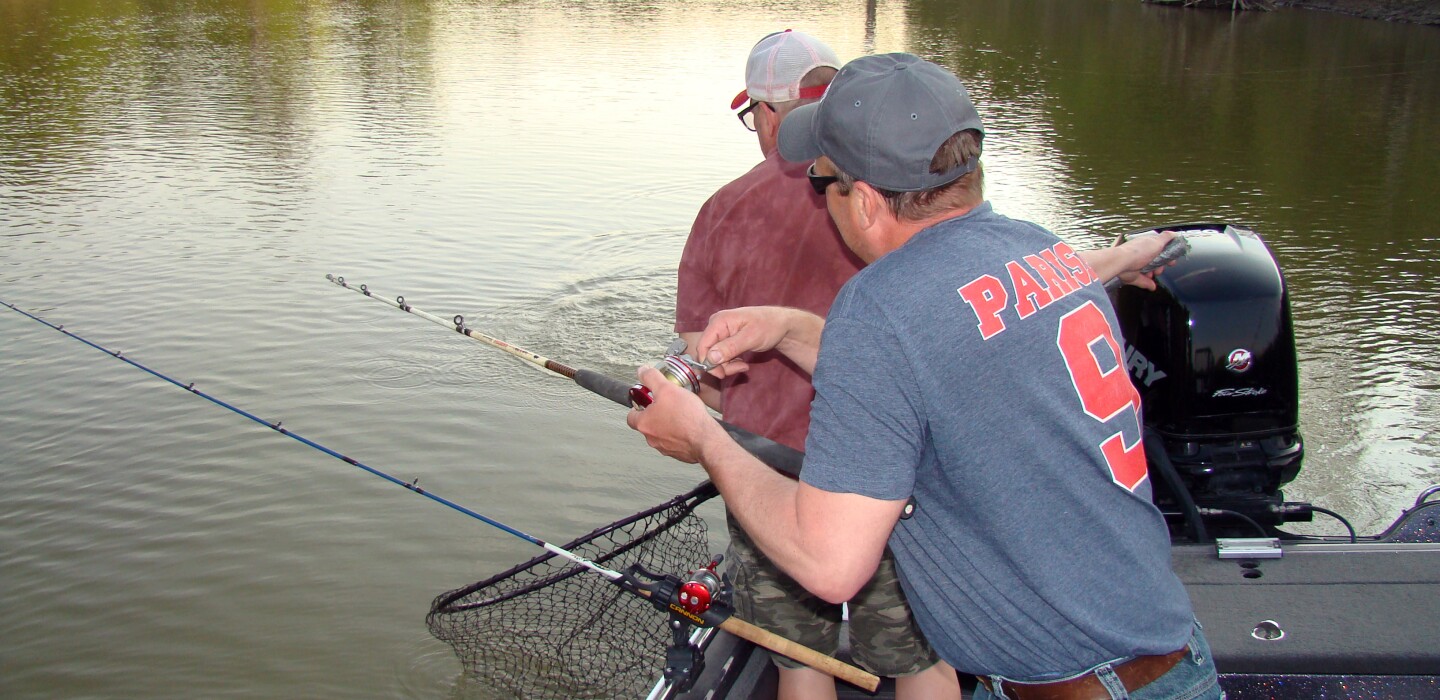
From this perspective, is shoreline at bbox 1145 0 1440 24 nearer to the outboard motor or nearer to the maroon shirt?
the outboard motor

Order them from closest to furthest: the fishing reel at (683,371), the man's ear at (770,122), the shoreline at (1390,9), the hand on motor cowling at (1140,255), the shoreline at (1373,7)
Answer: the fishing reel at (683,371) → the man's ear at (770,122) → the hand on motor cowling at (1140,255) → the shoreline at (1390,9) → the shoreline at (1373,7)

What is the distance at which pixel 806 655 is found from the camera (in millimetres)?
2242

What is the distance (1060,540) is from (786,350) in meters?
0.88

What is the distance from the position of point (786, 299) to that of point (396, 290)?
Answer: 19.9 ft

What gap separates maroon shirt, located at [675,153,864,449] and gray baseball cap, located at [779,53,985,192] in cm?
85

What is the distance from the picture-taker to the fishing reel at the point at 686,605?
2422 mm

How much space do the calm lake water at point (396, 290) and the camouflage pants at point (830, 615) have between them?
6.78 feet

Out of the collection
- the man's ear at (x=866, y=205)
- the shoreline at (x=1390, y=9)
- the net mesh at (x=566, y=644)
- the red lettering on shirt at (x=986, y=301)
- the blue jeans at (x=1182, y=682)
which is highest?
the shoreline at (x=1390, y=9)

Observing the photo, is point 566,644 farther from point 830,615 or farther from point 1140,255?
point 1140,255

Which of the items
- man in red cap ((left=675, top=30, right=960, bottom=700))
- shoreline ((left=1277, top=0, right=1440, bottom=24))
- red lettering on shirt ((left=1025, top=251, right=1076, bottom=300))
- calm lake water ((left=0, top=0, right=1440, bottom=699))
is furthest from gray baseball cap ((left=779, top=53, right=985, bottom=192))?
shoreline ((left=1277, top=0, right=1440, bottom=24))

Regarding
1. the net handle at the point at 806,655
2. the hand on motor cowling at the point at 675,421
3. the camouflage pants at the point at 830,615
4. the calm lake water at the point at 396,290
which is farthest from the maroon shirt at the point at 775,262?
the calm lake water at the point at 396,290

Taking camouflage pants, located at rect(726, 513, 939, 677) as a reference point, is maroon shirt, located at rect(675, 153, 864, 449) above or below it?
above

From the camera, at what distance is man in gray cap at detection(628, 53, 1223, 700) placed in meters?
1.49

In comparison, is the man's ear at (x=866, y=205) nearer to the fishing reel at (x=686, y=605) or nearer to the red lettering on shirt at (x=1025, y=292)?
the red lettering on shirt at (x=1025, y=292)
